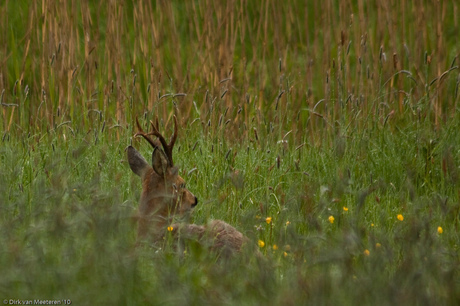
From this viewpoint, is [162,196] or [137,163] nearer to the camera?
[162,196]

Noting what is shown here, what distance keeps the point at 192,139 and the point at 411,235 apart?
10.9ft

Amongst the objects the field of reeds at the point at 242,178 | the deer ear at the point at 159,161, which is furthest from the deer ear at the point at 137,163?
the deer ear at the point at 159,161

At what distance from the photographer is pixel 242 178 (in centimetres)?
405

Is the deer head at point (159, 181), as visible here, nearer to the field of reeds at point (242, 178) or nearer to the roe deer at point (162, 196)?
the roe deer at point (162, 196)

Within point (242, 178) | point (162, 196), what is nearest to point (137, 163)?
point (162, 196)

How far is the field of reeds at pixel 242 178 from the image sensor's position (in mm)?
2770

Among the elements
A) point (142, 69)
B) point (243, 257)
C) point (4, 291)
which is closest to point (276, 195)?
point (243, 257)

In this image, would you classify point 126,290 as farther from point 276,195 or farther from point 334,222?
point 276,195

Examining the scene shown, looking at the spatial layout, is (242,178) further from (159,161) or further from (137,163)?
(137,163)

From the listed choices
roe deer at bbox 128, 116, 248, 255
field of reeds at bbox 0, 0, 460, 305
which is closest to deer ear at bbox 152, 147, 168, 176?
roe deer at bbox 128, 116, 248, 255

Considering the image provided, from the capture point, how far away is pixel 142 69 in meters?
7.18

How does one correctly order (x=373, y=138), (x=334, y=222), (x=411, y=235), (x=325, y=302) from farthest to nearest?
(x=373, y=138)
(x=334, y=222)
(x=411, y=235)
(x=325, y=302)

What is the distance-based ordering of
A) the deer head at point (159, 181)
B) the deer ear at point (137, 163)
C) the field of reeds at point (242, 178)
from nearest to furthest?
the field of reeds at point (242, 178) < the deer head at point (159, 181) < the deer ear at point (137, 163)

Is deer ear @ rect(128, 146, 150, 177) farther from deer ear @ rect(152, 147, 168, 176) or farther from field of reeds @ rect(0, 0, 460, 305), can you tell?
deer ear @ rect(152, 147, 168, 176)
